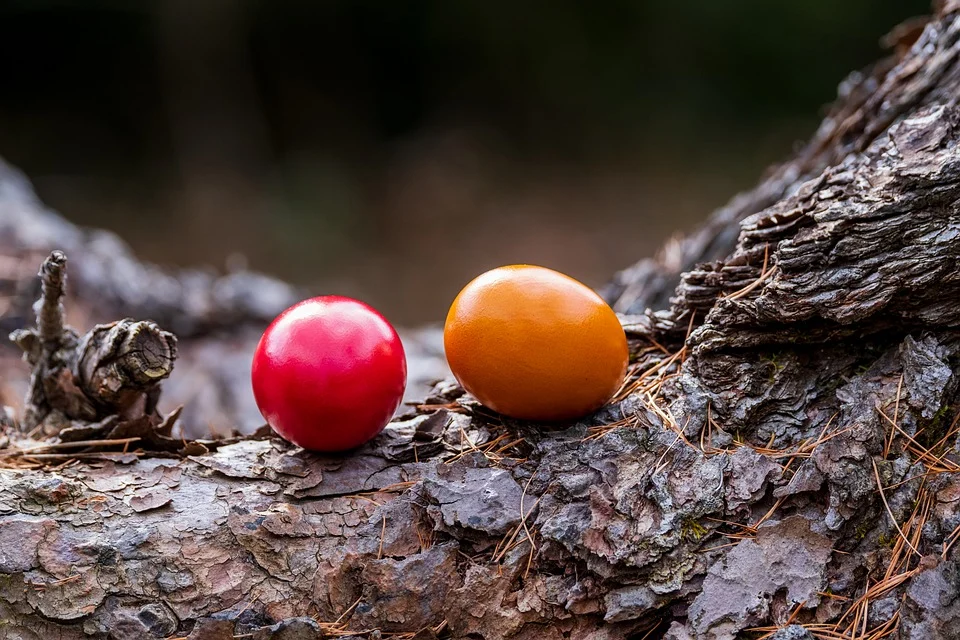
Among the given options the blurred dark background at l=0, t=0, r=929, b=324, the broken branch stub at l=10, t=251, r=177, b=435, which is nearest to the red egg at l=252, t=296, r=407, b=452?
the broken branch stub at l=10, t=251, r=177, b=435

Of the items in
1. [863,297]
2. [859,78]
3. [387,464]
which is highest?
[859,78]

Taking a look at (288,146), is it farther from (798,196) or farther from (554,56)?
(798,196)

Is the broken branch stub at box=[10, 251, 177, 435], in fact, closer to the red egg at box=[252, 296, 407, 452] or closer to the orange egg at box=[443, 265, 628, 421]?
the red egg at box=[252, 296, 407, 452]

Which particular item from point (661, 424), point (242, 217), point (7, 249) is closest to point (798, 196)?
point (661, 424)

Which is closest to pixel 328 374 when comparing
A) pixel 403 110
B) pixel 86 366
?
pixel 86 366

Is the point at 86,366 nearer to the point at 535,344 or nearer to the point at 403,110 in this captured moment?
the point at 535,344

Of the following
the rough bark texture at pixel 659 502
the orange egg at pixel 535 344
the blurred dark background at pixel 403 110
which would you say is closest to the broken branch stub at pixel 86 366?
the rough bark texture at pixel 659 502
